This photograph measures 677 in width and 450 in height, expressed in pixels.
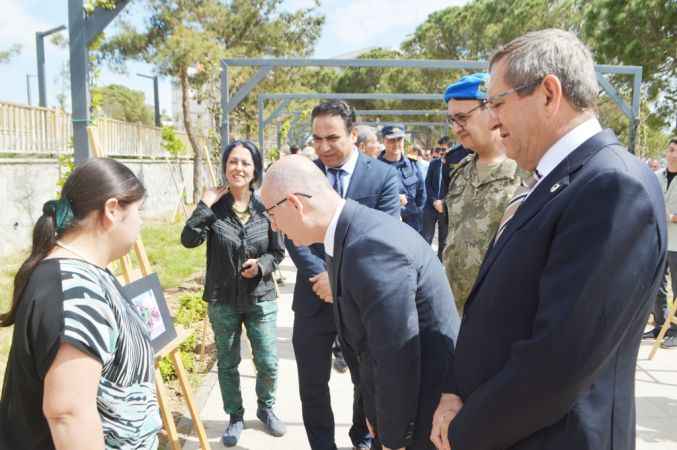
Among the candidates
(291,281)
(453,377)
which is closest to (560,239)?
(453,377)

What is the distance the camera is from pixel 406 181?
6.45 meters

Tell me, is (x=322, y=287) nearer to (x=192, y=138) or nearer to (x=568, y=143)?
(x=568, y=143)

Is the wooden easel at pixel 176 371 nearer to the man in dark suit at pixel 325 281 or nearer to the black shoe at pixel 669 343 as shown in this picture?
the man in dark suit at pixel 325 281

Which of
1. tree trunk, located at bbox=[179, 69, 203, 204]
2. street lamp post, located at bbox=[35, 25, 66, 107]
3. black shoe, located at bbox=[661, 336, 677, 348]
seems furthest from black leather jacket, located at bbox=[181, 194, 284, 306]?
tree trunk, located at bbox=[179, 69, 203, 204]

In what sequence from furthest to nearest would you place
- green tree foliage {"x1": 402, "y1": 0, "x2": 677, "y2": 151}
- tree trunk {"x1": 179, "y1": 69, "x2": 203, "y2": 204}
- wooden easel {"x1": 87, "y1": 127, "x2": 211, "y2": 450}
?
tree trunk {"x1": 179, "y1": 69, "x2": 203, "y2": 204} < green tree foliage {"x1": 402, "y1": 0, "x2": 677, "y2": 151} < wooden easel {"x1": 87, "y1": 127, "x2": 211, "y2": 450}

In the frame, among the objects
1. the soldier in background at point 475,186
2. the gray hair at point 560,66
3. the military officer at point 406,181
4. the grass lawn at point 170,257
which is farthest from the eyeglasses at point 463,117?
the grass lawn at point 170,257

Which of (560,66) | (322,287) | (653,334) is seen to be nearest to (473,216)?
(322,287)

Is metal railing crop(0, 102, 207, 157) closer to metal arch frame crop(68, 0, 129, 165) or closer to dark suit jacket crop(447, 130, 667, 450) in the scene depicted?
metal arch frame crop(68, 0, 129, 165)

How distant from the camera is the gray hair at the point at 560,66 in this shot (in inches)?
50.7

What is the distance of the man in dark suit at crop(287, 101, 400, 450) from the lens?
2967mm

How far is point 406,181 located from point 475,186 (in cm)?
363

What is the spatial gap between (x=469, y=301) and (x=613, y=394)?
39cm

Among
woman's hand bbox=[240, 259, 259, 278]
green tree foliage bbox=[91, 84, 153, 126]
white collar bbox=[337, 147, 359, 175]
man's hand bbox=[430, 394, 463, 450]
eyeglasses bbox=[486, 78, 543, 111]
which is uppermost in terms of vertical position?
green tree foliage bbox=[91, 84, 153, 126]

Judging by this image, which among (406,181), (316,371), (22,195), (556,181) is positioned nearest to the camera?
(556,181)
